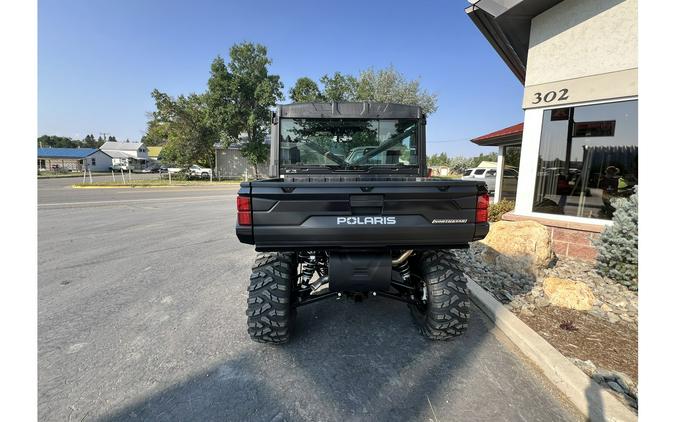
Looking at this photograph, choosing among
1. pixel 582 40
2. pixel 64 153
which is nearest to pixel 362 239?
pixel 582 40

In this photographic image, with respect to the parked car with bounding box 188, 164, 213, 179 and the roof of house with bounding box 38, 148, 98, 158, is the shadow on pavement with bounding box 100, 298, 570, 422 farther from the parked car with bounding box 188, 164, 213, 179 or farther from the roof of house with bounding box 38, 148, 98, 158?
the roof of house with bounding box 38, 148, 98, 158

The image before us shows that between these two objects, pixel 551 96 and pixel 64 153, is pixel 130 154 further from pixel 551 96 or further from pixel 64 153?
pixel 551 96

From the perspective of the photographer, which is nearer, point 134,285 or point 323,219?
point 323,219

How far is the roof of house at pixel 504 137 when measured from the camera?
429 inches

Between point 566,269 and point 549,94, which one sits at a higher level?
point 549,94

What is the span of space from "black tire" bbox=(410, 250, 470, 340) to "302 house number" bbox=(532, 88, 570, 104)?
515 centimetres

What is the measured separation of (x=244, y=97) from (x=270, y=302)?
30.9 m

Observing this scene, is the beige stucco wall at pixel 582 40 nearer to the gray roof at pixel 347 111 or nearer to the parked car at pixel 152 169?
the gray roof at pixel 347 111

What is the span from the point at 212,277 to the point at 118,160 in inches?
2802

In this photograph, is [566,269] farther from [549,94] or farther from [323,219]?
[323,219]

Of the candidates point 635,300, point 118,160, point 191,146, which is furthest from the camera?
point 118,160

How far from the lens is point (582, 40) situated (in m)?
5.23


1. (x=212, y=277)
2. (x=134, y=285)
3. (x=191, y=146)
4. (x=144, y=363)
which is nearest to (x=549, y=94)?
(x=212, y=277)

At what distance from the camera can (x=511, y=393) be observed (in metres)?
→ 2.09
